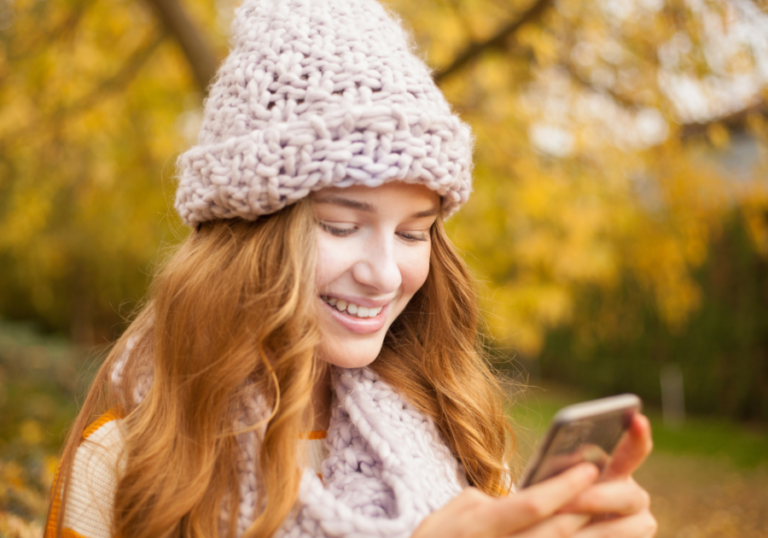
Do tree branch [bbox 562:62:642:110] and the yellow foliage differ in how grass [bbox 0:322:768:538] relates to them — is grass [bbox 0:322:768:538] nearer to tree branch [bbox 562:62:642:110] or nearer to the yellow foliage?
the yellow foliage

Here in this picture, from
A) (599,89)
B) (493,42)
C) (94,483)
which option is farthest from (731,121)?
(94,483)

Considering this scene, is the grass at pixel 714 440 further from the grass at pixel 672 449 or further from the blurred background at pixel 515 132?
the blurred background at pixel 515 132

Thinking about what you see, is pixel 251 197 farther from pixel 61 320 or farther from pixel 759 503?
pixel 61 320

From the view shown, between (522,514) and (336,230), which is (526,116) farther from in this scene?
(522,514)

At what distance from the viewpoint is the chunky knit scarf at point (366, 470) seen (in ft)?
4.32

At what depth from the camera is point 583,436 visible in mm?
1023

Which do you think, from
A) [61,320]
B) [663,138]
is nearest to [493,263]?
[663,138]

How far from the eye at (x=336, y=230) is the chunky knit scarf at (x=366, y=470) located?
431 mm

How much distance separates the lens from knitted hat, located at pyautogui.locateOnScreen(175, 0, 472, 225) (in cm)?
135

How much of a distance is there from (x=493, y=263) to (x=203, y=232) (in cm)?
368

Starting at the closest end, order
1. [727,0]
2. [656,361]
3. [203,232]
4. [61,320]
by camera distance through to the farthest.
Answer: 1. [203,232]
2. [727,0]
3. [656,361]
4. [61,320]

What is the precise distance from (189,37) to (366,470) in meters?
3.09

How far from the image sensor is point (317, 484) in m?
1.38

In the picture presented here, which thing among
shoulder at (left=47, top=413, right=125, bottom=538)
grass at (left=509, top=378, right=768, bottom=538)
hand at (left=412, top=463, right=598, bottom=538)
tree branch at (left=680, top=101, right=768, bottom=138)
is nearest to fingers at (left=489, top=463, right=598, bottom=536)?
hand at (left=412, top=463, right=598, bottom=538)
